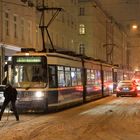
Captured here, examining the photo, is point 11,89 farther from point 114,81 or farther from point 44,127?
point 114,81

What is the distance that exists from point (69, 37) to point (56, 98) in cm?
4423

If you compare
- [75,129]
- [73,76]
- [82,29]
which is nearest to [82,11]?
[82,29]

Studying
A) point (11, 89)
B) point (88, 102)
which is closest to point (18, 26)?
point (88, 102)

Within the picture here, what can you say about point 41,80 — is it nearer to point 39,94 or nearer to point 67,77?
point 39,94

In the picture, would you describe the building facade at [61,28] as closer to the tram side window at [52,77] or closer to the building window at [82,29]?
the building window at [82,29]

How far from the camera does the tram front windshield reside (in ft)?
83.3

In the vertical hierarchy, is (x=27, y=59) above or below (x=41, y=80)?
above

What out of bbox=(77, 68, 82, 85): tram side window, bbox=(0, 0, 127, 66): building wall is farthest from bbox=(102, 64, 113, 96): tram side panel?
bbox=(77, 68, 82, 85): tram side window

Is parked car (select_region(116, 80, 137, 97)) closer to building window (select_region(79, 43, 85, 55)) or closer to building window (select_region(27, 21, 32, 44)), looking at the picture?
building window (select_region(27, 21, 32, 44))

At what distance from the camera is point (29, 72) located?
25672mm

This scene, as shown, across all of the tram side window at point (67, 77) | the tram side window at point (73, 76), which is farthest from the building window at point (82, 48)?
the tram side window at point (67, 77)

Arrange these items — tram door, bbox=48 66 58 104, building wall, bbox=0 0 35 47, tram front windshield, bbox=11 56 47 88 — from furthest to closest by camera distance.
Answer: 1. building wall, bbox=0 0 35 47
2. tram door, bbox=48 66 58 104
3. tram front windshield, bbox=11 56 47 88

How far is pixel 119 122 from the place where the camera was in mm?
20766

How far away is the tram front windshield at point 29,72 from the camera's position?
83.3 feet
